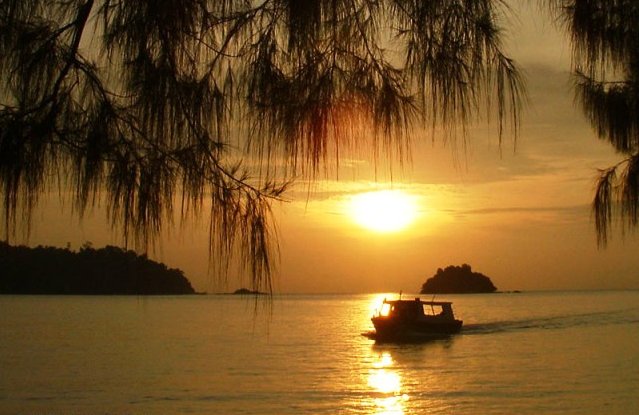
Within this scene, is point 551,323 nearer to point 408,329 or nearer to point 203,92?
point 408,329

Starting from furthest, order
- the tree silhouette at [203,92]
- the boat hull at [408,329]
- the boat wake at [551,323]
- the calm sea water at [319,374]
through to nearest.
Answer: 1. the boat wake at [551,323]
2. the boat hull at [408,329]
3. the calm sea water at [319,374]
4. the tree silhouette at [203,92]

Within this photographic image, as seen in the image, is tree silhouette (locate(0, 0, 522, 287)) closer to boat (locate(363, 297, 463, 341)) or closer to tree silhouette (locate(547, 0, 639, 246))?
tree silhouette (locate(547, 0, 639, 246))

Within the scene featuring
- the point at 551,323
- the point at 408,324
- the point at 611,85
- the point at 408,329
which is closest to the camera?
the point at 611,85

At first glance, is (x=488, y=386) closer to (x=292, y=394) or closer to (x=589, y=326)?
(x=292, y=394)

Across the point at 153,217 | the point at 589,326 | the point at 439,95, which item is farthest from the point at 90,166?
the point at 589,326

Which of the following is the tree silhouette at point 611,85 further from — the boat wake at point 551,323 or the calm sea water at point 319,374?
the boat wake at point 551,323

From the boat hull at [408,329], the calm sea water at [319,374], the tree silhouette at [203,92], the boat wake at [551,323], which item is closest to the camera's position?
the tree silhouette at [203,92]

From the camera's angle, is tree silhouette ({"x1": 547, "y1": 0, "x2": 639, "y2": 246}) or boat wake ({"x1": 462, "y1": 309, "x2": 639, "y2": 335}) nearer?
tree silhouette ({"x1": 547, "y1": 0, "x2": 639, "y2": 246})

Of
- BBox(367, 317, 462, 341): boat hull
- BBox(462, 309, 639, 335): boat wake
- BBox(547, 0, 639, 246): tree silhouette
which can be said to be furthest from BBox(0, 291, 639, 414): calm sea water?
BBox(547, 0, 639, 246): tree silhouette

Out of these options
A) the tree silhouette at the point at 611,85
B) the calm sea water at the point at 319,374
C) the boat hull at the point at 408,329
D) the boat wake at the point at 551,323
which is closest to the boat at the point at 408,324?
the boat hull at the point at 408,329

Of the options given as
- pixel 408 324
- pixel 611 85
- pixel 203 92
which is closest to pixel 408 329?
pixel 408 324

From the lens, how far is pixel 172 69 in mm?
2197

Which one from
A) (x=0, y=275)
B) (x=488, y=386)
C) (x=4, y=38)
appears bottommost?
(x=488, y=386)

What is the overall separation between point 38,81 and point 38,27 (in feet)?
0.51
